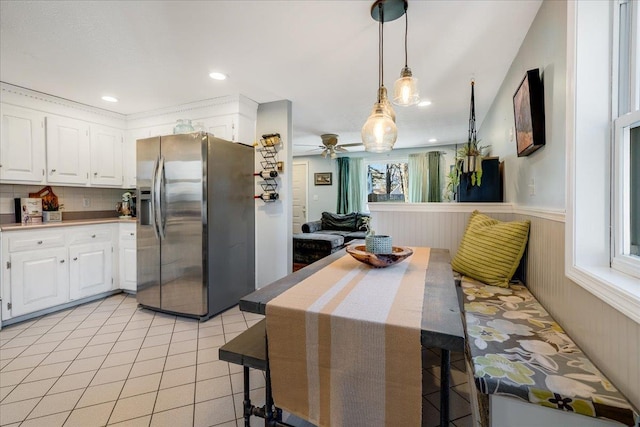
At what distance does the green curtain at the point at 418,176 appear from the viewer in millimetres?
6160

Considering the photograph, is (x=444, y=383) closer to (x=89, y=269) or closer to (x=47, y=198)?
(x=89, y=269)

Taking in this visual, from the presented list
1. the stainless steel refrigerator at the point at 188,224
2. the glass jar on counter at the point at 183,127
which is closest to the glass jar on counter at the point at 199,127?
the glass jar on counter at the point at 183,127

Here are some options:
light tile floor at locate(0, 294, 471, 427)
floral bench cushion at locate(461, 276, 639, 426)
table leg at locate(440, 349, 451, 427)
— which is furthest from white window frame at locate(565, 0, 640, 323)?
light tile floor at locate(0, 294, 471, 427)

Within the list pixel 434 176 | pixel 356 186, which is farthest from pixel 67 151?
pixel 434 176

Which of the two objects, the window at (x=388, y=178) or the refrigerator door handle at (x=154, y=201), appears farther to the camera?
the window at (x=388, y=178)

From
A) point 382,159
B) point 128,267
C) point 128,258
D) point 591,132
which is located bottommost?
point 128,267

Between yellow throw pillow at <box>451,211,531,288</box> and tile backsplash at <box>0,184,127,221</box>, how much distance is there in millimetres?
4368

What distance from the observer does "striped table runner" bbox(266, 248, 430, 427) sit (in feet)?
2.82

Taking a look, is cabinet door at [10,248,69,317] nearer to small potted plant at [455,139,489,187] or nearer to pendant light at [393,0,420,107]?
pendant light at [393,0,420,107]

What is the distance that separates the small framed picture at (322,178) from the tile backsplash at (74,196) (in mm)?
4085

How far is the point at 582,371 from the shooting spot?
3.18 feet

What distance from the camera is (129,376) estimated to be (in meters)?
1.89

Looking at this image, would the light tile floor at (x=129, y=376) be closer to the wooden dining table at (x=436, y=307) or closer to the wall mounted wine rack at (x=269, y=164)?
the wooden dining table at (x=436, y=307)

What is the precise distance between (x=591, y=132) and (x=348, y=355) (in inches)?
51.0
